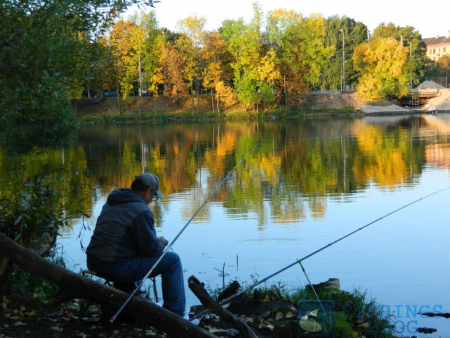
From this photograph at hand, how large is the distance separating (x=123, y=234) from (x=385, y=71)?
66.9 m

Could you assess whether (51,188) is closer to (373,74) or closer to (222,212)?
(222,212)

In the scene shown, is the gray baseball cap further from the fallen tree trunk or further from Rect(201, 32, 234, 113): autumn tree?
Rect(201, 32, 234, 113): autumn tree

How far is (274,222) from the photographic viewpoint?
37.5 ft

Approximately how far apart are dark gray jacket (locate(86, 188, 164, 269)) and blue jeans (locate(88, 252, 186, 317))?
6 centimetres

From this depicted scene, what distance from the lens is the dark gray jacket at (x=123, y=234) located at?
529cm

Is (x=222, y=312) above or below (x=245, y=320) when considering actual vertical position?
above

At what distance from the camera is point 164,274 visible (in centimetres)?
562

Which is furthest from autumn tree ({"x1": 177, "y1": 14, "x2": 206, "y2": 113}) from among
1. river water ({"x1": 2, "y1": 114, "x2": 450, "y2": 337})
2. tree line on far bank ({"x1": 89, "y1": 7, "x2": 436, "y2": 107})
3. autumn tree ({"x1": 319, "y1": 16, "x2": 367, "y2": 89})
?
river water ({"x1": 2, "y1": 114, "x2": 450, "y2": 337})

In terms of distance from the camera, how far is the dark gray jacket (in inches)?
208

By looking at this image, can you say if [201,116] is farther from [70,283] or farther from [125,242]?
[70,283]

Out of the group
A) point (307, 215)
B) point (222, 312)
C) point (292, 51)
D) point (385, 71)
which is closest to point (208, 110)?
point (292, 51)

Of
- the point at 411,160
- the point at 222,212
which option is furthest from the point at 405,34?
the point at 222,212

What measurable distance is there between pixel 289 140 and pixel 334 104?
1488 inches

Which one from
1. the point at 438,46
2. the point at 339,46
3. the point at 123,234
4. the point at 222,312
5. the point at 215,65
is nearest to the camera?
the point at 222,312
